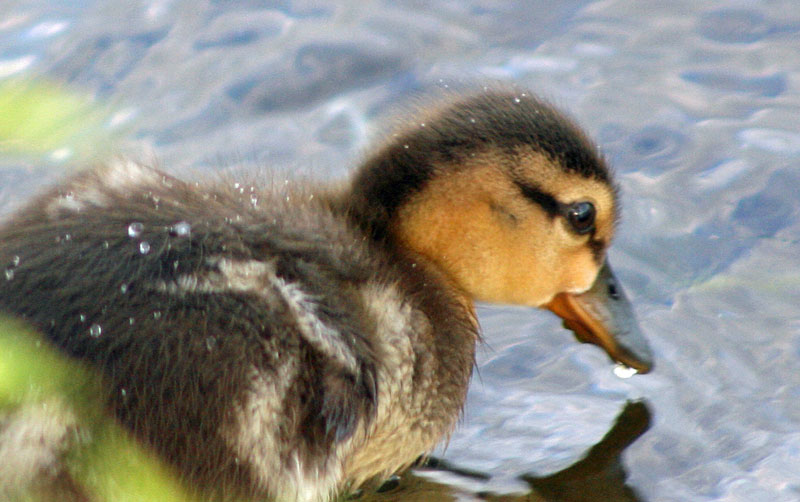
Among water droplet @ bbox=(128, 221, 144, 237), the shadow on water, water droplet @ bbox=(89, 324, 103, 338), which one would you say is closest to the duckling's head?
the shadow on water

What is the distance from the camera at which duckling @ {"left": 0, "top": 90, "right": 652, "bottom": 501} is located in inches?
70.3

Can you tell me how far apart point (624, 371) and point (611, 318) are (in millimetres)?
192

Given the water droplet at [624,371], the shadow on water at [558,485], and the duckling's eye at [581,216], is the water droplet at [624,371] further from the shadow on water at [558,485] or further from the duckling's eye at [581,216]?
the duckling's eye at [581,216]

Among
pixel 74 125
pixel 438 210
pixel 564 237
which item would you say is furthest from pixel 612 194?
pixel 74 125

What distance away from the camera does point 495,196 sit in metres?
2.51

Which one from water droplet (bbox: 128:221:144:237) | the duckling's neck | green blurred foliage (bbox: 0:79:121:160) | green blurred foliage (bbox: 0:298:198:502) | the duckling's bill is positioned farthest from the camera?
the duckling's bill

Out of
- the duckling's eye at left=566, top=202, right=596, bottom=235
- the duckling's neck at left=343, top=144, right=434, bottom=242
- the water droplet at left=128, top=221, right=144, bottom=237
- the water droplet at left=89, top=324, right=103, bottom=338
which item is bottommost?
the duckling's eye at left=566, top=202, right=596, bottom=235

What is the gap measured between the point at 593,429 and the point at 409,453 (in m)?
0.62

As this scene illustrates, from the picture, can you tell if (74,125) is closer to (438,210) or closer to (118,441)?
(118,441)

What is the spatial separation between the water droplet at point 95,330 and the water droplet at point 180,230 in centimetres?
25

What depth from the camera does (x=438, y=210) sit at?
2.47 m

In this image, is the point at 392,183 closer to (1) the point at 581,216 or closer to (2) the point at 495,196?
(2) the point at 495,196

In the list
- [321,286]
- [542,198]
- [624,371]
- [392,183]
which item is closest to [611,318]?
[624,371]

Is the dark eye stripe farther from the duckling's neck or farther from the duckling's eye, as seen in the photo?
the duckling's neck
